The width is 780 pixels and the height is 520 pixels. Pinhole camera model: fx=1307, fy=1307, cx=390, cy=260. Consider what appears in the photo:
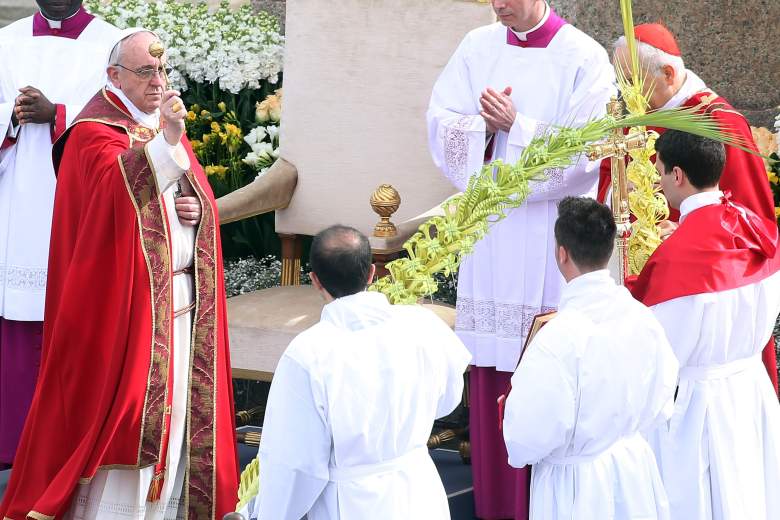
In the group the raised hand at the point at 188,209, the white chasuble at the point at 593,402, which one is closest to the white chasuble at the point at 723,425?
the white chasuble at the point at 593,402

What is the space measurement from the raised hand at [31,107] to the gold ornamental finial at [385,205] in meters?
1.50

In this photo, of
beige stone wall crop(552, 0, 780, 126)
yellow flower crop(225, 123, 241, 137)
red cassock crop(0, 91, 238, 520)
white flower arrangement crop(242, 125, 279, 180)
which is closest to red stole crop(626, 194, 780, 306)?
red cassock crop(0, 91, 238, 520)

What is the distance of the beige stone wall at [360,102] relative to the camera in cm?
622

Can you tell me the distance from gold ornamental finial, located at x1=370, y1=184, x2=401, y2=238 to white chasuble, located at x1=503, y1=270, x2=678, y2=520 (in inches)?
81.5

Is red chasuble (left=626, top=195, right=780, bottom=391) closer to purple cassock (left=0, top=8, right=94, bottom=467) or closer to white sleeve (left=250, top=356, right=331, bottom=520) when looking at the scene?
white sleeve (left=250, top=356, right=331, bottom=520)

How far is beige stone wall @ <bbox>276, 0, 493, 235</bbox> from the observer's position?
20.4 ft

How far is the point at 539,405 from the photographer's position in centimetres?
340

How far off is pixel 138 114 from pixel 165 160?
427 mm

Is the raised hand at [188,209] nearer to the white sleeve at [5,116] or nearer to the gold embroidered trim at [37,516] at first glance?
the gold embroidered trim at [37,516]

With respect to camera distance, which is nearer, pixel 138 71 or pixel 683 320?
pixel 683 320

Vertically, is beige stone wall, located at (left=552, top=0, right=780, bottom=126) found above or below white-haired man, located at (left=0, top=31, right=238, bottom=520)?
above

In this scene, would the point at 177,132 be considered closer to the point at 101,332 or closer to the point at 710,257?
the point at 101,332

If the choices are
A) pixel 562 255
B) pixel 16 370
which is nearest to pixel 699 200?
pixel 562 255

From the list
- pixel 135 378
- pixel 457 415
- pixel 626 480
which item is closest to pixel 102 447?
pixel 135 378
